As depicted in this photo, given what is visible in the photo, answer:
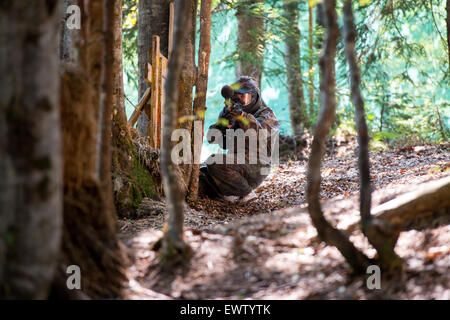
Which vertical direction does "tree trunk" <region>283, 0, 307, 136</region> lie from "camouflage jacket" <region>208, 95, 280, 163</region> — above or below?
above

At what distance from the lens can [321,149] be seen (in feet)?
10.7

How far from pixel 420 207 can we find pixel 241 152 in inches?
200

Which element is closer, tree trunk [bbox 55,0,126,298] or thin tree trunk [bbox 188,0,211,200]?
tree trunk [bbox 55,0,126,298]

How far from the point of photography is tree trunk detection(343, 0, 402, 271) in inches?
118

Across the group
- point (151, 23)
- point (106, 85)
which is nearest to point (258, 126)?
point (151, 23)

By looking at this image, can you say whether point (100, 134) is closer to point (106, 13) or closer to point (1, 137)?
point (106, 13)

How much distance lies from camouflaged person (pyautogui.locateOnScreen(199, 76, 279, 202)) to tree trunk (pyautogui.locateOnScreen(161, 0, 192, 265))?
4945 mm

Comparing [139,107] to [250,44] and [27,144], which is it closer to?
[27,144]

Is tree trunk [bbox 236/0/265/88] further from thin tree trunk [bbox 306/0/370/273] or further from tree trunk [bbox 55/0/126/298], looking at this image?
tree trunk [bbox 55/0/126/298]

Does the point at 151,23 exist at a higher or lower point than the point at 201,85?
higher

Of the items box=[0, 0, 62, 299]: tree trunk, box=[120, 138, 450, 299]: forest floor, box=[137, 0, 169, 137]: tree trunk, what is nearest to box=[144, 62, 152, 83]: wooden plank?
box=[137, 0, 169, 137]: tree trunk

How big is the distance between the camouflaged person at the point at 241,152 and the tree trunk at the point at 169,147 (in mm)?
4945

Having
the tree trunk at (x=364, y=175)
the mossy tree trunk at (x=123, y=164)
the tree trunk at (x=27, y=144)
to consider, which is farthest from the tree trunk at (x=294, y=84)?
the tree trunk at (x=27, y=144)
